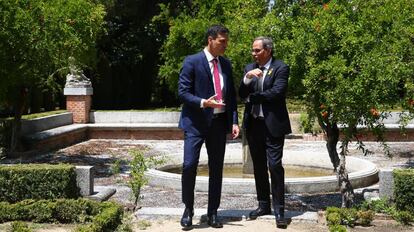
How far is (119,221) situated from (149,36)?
73.6ft

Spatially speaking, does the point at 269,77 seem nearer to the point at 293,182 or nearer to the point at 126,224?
the point at 126,224

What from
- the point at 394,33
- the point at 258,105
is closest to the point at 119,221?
the point at 258,105

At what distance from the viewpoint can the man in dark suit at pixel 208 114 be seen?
6016mm

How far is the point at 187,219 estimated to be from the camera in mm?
6027

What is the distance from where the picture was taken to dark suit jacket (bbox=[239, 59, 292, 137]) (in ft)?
20.4

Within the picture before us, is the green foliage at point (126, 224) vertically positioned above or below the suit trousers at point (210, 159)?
below

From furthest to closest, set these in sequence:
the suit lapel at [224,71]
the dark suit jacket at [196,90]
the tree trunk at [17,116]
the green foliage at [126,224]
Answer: the tree trunk at [17,116] → the suit lapel at [224,71] → the dark suit jacket at [196,90] → the green foliage at [126,224]

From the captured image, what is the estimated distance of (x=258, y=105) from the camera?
6.34 metres

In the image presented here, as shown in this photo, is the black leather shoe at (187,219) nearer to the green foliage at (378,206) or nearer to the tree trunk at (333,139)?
the green foliage at (378,206)

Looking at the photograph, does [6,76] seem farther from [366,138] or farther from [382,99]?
[366,138]

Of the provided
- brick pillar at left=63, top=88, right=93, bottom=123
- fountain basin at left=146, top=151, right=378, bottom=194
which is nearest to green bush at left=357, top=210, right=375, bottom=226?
fountain basin at left=146, top=151, right=378, bottom=194

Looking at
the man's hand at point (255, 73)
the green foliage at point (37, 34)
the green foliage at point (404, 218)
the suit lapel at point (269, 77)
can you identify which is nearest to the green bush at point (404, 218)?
the green foliage at point (404, 218)

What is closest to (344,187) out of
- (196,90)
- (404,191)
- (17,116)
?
(404,191)

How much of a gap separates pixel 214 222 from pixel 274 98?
1.41m
